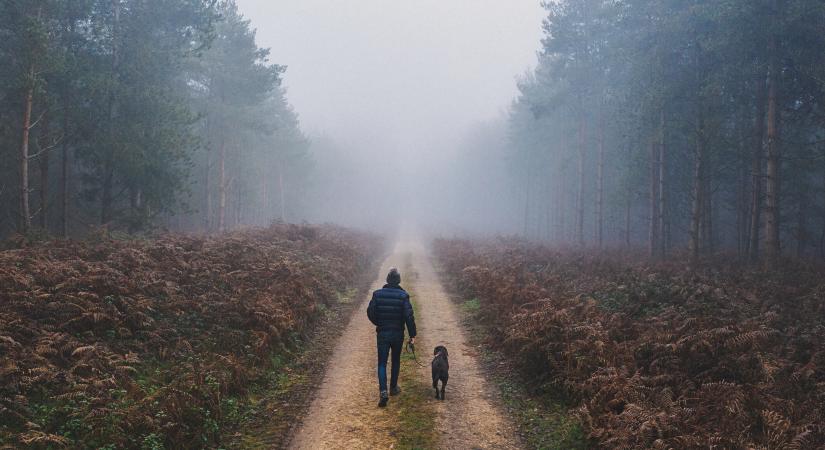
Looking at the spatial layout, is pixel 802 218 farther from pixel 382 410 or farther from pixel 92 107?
pixel 92 107

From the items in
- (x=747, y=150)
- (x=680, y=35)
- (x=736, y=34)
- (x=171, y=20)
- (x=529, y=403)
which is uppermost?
(x=171, y=20)

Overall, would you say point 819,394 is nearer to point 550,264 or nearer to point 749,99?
point 550,264

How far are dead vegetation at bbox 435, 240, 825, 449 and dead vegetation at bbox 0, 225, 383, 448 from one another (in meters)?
5.47

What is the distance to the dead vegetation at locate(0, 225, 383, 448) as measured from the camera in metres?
6.35

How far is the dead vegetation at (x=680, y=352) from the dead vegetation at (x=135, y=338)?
547 cm

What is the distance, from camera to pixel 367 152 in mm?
150750

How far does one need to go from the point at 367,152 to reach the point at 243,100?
11719cm

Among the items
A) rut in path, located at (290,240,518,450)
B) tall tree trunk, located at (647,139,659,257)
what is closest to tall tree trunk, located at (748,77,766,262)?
tall tree trunk, located at (647,139,659,257)

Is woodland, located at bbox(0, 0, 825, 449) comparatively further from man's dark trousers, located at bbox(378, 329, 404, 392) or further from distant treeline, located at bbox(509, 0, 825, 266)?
man's dark trousers, located at bbox(378, 329, 404, 392)

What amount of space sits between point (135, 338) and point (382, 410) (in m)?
5.20

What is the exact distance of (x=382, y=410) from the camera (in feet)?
25.4

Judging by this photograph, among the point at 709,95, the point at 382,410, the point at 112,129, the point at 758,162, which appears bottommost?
the point at 382,410

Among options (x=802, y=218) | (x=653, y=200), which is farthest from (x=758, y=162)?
(x=802, y=218)

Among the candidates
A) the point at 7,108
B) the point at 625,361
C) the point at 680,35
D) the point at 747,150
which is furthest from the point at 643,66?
the point at 7,108
